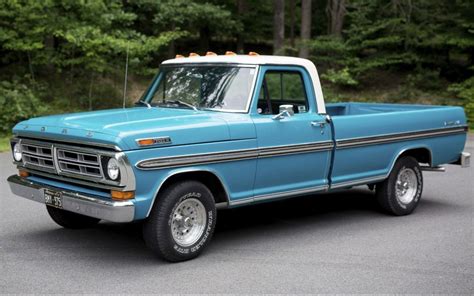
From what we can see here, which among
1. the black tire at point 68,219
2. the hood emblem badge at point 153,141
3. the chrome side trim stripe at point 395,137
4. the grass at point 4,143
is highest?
the hood emblem badge at point 153,141

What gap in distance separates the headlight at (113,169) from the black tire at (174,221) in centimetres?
51

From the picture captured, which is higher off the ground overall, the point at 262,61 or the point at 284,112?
the point at 262,61

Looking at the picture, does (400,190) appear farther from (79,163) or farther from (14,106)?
(14,106)

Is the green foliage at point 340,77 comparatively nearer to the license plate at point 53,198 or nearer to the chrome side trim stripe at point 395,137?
the chrome side trim stripe at point 395,137

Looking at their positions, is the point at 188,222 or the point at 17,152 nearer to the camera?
the point at 188,222

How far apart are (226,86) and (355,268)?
7.94ft

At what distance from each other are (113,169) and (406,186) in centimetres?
444

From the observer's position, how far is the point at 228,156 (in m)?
6.27

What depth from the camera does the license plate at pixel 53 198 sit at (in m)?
6.03

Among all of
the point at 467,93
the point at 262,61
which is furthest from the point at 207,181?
the point at 467,93

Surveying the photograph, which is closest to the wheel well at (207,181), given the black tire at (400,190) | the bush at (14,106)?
the black tire at (400,190)

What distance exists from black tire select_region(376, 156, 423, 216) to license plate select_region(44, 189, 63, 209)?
13.7 feet

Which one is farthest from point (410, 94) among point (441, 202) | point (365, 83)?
point (441, 202)

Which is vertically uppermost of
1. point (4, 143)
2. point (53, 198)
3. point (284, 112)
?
point (284, 112)
